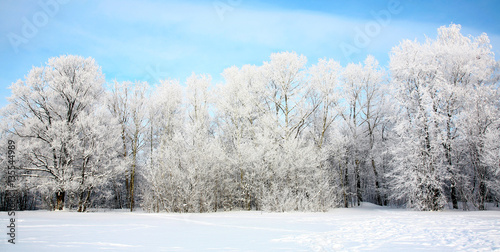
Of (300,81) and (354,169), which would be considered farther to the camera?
(354,169)

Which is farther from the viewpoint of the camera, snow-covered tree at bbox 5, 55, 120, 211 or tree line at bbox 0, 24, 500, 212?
snow-covered tree at bbox 5, 55, 120, 211

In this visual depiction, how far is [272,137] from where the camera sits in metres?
18.9

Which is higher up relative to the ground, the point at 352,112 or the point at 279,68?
the point at 279,68

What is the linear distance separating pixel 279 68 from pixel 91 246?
17831 mm

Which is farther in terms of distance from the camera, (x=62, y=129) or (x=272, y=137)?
(x=272, y=137)

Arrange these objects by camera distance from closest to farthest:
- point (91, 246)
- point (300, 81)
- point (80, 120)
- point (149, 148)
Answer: point (91, 246)
point (80, 120)
point (300, 81)
point (149, 148)

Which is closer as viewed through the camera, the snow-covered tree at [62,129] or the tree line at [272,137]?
the tree line at [272,137]

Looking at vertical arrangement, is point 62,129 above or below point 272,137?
above

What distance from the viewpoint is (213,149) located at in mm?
18422

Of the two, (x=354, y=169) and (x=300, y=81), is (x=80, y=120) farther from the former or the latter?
(x=354, y=169)

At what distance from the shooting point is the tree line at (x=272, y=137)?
16250 millimetres

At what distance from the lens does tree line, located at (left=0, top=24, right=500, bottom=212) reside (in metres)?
16.2

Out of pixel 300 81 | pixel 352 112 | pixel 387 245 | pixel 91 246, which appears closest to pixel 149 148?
pixel 300 81

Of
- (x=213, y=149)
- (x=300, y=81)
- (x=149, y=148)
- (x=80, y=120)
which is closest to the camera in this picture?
(x=80, y=120)
